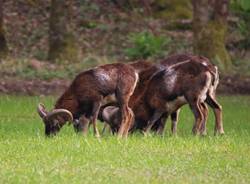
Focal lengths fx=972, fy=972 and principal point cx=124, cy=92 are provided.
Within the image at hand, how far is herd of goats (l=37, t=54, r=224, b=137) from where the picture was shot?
18.9 metres

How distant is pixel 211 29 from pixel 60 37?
17.5ft

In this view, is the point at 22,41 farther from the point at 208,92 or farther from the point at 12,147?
the point at 12,147

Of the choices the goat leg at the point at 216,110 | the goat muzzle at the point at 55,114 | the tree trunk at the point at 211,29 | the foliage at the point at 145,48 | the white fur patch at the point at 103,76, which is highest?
the white fur patch at the point at 103,76

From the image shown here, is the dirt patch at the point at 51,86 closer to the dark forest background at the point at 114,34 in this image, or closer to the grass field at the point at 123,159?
the dark forest background at the point at 114,34

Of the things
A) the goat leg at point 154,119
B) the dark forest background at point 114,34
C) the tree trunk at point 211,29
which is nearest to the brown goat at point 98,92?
the goat leg at point 154,119

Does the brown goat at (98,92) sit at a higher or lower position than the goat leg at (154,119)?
higher

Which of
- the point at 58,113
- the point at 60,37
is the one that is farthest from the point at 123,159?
the point at 60,37

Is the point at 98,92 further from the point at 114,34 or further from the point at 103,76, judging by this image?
the point at 114,34

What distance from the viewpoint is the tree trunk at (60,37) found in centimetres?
3294

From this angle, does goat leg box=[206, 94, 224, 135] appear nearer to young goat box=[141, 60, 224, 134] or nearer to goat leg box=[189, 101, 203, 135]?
young goat box=[141, 60, 224, 134]

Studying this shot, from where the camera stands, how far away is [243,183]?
41.3 feet

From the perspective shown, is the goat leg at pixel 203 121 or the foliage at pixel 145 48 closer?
the goat leg at pixel 203 121

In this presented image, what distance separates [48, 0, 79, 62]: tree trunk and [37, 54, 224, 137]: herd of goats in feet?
44.5

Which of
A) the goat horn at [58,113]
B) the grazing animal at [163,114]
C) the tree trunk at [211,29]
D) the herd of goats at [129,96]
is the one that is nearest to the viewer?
the goat horn at [58,113]
